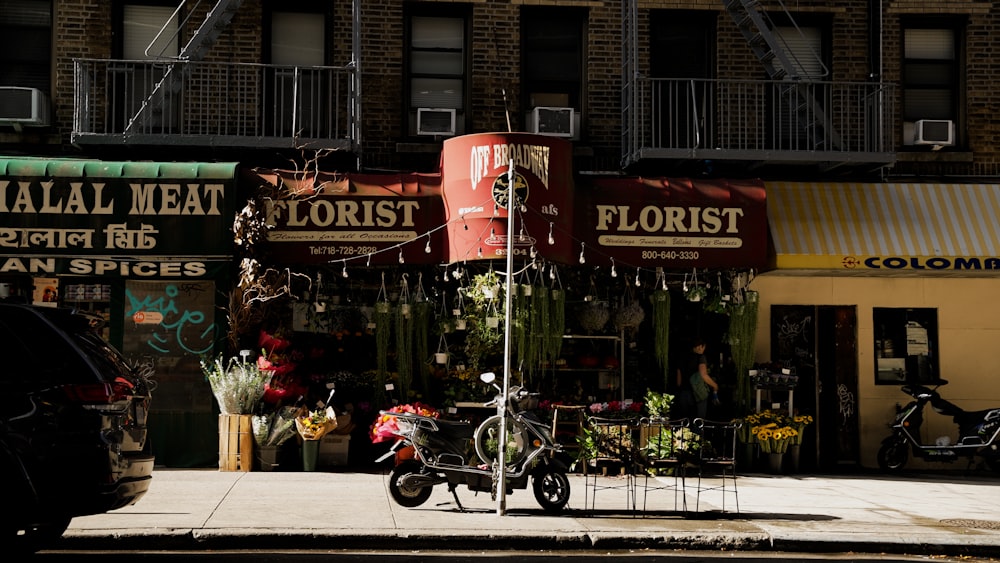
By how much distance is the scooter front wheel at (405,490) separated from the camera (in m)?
11.1

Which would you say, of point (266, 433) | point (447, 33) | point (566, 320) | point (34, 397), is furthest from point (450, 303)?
point (34, 397)

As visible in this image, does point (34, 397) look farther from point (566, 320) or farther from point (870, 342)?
point (870, 342)

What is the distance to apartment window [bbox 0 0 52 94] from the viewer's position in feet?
51.3

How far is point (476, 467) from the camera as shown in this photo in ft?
37.0

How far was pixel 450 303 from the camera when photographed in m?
15.4

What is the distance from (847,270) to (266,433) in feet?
27.4

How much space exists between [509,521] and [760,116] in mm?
8518

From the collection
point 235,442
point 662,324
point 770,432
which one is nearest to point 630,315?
point 662,324

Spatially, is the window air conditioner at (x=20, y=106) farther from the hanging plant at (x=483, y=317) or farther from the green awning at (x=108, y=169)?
the hanging plant at (x=483, y=317)

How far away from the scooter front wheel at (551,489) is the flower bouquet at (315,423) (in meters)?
3.75

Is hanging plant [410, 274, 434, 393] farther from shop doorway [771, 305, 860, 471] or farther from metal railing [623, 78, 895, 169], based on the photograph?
shop doorway [771, 305, 860, 471]

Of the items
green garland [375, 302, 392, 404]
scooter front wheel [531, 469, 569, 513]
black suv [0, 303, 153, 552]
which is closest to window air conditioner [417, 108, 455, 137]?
green garland [375, 302, 392, 404]

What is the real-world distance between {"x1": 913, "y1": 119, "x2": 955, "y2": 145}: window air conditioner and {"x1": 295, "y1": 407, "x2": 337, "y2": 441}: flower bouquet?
378 inches

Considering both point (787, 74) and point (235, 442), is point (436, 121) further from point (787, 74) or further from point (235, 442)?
point (235, 442)
